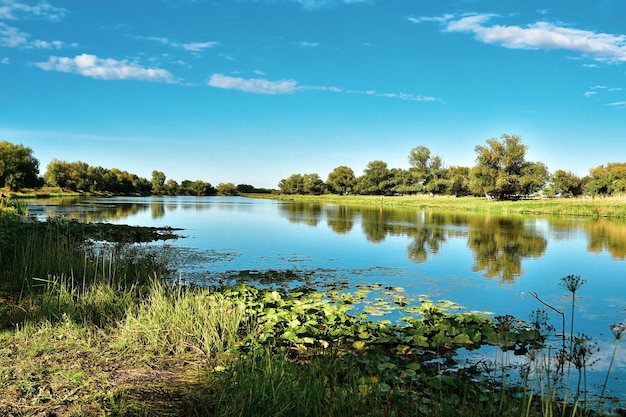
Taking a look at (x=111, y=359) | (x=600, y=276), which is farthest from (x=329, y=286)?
(x=600, y=276)

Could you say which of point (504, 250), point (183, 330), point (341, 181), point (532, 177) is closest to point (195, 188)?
point (341, 181)

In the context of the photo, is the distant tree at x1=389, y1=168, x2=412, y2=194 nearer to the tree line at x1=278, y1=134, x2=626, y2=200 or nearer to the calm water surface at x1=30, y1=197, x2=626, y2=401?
the tree line at x1=278, y1=134, x2=626, y2=200

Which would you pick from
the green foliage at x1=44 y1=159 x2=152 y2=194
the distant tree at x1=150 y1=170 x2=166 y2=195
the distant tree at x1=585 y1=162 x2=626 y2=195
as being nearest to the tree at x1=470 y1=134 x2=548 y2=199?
the distant tree at x1=585 y1=162 x2=626 y2=195

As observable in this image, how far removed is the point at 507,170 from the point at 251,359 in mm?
70021

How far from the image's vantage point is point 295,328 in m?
6.31

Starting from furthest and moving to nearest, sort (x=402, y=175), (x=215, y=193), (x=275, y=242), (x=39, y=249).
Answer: (x=215, y=193), (x=402, y=175), (x=275, y=242), (x=39, y=249)

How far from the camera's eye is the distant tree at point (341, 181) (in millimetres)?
136125

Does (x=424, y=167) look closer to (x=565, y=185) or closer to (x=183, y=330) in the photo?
(x=565, y=185)

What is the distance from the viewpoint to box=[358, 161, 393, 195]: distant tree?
116m

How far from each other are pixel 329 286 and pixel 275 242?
32.3ft

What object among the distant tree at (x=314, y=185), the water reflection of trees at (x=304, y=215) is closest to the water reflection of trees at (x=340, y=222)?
the water reflection of trees at (x=304, y=215)

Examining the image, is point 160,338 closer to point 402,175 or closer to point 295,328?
point 295,328

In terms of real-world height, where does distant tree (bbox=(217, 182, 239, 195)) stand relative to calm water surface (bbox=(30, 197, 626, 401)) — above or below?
above

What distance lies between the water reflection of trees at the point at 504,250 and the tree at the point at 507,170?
41.3 metres
